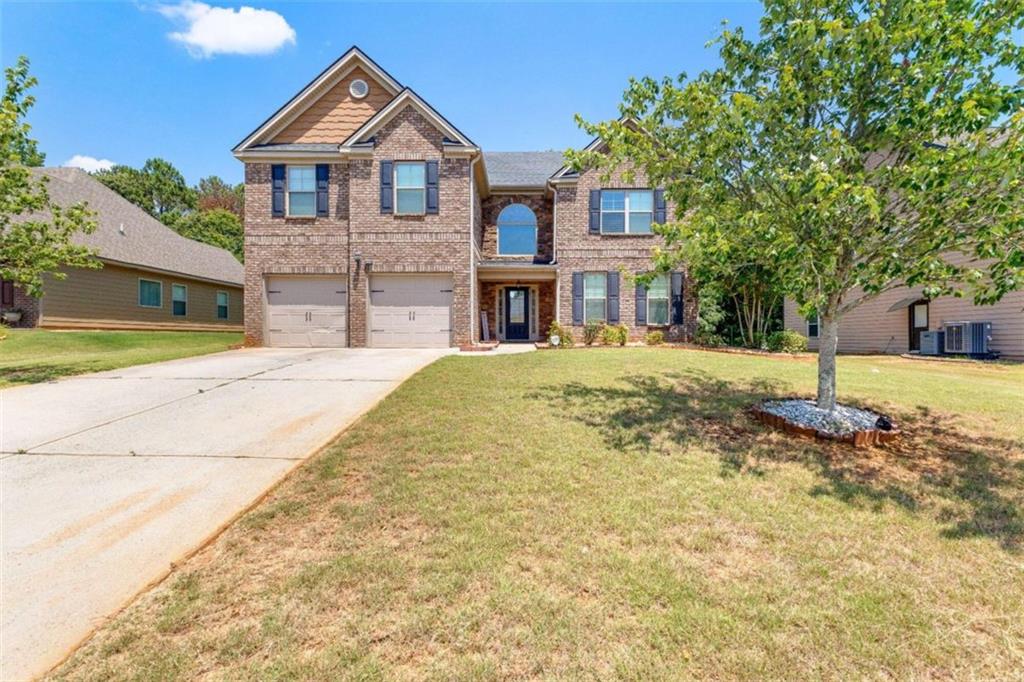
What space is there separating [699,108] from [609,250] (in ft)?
35.0

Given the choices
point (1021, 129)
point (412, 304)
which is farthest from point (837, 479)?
point (412, 304)

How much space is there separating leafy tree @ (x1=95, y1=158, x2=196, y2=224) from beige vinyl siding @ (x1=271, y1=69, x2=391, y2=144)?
35433 millimetres

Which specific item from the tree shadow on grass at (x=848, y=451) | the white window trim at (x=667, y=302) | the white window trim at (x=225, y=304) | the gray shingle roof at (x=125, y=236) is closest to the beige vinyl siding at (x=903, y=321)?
the white window trim at (x=667, y=302)

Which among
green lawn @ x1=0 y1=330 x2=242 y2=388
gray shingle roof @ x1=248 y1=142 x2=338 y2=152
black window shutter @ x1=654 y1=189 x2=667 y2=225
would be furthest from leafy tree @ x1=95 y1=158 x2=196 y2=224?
black window shutter @ x1=654 y1=189 x2=667 y2=225

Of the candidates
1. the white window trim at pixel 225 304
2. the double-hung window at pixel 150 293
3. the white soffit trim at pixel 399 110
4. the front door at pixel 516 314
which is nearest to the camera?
the white soffit trim at pixel 399 110

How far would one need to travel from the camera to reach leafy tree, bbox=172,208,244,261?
41.2 metres

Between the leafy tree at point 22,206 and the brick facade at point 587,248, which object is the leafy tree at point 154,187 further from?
the brick facade at point 587,248

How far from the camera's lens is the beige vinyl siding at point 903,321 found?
41.1 feet

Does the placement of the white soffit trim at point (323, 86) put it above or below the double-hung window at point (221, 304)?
above

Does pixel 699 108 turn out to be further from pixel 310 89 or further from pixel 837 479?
pixel 310 89

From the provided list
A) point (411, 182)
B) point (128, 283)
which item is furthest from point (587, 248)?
point (128, 283)

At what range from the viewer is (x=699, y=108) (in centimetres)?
531

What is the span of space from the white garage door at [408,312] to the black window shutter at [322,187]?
2733 millimetres

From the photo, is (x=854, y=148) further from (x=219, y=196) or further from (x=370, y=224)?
(x=219, y=196)
